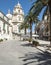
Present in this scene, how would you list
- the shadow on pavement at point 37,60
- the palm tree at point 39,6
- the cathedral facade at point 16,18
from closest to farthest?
the shadow on pavement at point 37,60 < the palm tree at point 39,6 < the cathedral facade at point 16,18

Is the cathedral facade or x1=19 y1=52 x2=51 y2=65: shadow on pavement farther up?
the cathedral facade

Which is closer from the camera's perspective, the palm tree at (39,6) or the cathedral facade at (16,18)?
the palm tree at (39,6)

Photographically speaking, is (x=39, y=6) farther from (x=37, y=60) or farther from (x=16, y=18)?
(x=16, y=18)

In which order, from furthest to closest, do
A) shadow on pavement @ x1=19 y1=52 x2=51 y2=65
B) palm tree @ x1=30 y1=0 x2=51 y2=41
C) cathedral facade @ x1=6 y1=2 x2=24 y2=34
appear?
cathedral facade @ x1=6 y1=2 x2=24 y2=34 < palm tree @ x1=30 y1=0 x2=51 y2=41 < shadow on pavement @ x1=19 y1=52 x2=51 y2=65

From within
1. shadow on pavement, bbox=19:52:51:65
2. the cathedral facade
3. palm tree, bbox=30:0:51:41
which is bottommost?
shadow on pavement, bbox=19:52:51:65

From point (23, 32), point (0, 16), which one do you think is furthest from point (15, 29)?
point (0, 16)

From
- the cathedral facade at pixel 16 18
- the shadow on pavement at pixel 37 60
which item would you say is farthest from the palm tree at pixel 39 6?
the cathedral facade at pixel 16 18

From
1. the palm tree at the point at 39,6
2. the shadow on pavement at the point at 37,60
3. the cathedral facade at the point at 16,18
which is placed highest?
the cathedral facade at the point at 16,18

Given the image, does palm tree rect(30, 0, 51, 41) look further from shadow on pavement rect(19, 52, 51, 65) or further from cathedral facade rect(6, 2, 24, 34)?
cathedral facade rect(6, 2, 24, 34)

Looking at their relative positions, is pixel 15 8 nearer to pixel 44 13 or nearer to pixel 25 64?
pixel 44 13

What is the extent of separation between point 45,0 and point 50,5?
110 cm

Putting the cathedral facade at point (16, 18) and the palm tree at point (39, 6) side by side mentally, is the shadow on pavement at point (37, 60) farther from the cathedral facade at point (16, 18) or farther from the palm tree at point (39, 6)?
the cathedral facade at point (16, 18)

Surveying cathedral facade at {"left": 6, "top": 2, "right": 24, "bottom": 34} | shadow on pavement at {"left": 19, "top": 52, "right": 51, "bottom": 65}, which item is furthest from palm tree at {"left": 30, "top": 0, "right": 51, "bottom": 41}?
cathedral facade at {"left": 6, "top": 2, "right": 24, "bottom": 34}

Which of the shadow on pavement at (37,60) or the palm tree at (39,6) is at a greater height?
the palm tree at (39,6)
